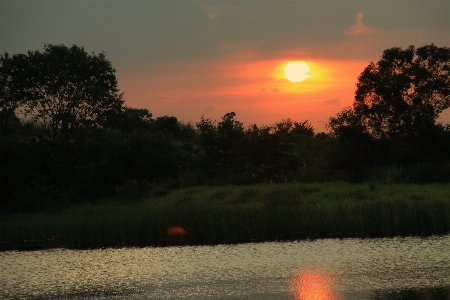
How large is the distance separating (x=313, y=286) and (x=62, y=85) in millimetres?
34080

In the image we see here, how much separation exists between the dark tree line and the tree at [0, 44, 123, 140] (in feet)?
0.23

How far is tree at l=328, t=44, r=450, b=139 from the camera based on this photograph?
141 feet

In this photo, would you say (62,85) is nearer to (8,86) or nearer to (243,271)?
(8,86)

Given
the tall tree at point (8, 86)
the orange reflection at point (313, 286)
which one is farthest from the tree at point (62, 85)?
the orange reflection at point (313, 286)

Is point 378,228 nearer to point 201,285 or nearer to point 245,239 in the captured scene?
point 245,239

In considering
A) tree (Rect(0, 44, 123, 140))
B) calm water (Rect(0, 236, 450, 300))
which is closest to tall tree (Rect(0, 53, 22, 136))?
tree (Rect(0, 44, 123, 140))

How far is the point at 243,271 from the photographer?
1585 centimetres

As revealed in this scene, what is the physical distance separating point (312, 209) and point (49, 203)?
16.8 m

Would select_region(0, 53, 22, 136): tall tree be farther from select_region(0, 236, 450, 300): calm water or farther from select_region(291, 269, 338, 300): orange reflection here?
select_region(291, 269, 338, 300): orange reflection

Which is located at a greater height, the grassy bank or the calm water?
the grassy bank

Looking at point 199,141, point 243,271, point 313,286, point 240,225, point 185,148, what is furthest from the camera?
point 185,148

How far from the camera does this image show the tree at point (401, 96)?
43125 mm

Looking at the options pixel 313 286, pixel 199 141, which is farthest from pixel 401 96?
pixel 313 286

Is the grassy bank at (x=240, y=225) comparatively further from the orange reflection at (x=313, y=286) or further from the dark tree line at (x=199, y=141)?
the dark tree line at (x=199, y=141)
